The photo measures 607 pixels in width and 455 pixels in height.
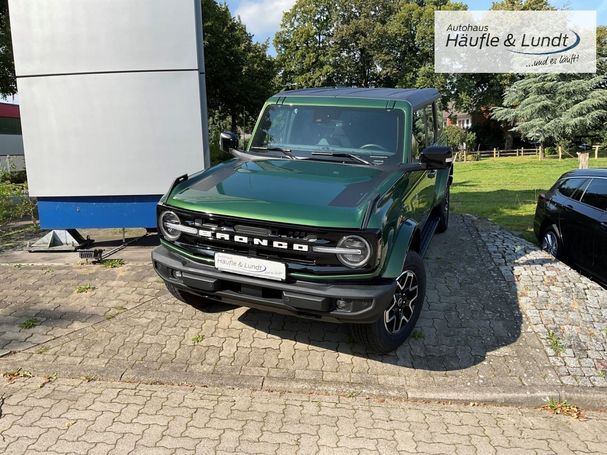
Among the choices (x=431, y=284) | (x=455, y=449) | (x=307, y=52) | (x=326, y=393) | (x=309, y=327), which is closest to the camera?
(x=455, y=449)

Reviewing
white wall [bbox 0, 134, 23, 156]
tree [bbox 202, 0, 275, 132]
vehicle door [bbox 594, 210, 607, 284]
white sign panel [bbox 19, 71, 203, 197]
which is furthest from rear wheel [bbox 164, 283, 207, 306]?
white wall [bbox 0, 134, 23, 156]

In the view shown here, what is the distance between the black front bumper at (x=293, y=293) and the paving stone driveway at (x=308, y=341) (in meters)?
0.66

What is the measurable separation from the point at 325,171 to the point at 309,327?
1.47m

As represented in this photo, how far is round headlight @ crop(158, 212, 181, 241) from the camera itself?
3.84 meters

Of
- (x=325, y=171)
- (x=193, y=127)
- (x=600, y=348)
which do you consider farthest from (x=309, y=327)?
(x=193, y=127)

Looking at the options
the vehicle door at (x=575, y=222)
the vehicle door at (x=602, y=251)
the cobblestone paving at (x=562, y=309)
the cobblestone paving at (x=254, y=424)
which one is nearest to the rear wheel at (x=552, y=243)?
the vehicle door at (x=575, y=222)

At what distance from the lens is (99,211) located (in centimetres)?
637

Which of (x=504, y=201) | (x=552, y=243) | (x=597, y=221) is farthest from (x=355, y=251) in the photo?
(x=504, y=201)

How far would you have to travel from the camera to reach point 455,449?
3.04 meters

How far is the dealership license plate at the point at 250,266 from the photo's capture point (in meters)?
3.42

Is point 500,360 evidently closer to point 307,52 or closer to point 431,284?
point 431,284

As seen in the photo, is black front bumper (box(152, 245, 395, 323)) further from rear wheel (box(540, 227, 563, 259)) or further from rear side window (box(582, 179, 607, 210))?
rear wheel (box(540, 227, 563, 259))

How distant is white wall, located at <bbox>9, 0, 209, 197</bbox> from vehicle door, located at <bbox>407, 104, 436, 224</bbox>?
2.76m

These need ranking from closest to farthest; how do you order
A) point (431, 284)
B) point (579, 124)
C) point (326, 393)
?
1. point (326, 393)
2. point (431, 284)
3. point (579, 124)
